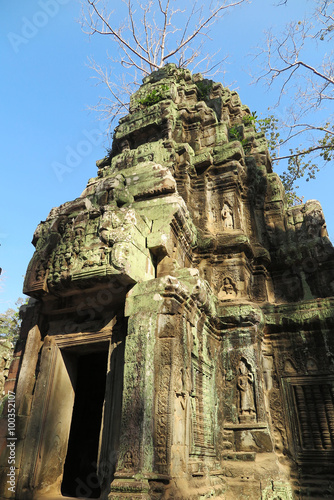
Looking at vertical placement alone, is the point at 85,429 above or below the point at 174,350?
below

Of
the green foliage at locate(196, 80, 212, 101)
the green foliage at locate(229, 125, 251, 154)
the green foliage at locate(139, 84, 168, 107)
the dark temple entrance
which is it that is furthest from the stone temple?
the green foliage at locate(196, 80, 212, 101)

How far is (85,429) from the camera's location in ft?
22.9

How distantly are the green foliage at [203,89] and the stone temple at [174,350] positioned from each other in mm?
4204

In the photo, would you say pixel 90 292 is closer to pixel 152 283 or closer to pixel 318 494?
pixel 152 283

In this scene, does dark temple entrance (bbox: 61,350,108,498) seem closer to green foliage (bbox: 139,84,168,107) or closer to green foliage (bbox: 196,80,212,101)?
green foliage (bbox: 139,84,168,107)

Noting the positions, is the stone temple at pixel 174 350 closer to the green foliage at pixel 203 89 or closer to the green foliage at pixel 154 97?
the green foliage at pixel 154 97

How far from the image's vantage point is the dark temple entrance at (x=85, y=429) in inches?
259

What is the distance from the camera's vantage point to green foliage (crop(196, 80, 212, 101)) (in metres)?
11.3

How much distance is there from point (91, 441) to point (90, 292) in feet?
11.9

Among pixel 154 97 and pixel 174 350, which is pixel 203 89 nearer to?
pixel 154 97

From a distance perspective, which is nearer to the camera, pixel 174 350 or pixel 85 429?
pixel 174 350

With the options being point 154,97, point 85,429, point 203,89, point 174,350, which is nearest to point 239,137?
point 154,97

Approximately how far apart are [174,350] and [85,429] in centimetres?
392

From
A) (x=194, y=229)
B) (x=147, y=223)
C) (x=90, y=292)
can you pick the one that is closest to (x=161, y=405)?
(x=90, y=292)
